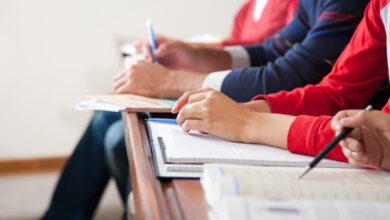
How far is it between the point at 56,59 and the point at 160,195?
1.97 metres

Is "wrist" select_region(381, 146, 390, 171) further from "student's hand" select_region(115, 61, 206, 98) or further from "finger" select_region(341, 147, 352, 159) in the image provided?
"student's hand" select_region(115, 61, 206, 98)

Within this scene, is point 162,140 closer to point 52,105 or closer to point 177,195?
point 177,195

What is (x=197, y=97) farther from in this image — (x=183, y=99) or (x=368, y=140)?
(x=368, y=140)

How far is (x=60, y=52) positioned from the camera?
2.24 m

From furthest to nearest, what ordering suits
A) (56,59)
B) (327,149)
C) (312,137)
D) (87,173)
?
(56,59) → (87,173) → (312,137) → (327,149)

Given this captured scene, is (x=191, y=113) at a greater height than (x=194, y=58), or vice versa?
(x=191, y=113)

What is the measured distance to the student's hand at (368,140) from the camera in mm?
508

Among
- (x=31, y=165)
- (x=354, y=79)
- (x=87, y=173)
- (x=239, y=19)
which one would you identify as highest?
(x=354, y=79)

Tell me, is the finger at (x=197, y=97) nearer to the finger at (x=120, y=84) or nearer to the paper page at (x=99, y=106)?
the paper page at (x=99, y=106)

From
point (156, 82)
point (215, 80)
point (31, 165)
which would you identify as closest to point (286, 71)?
point (215, 80)

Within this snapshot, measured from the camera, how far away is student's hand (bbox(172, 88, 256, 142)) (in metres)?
0.61

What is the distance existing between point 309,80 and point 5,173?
1846mm

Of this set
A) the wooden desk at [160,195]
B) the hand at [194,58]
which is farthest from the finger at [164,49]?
the wooden desk at [160,195]

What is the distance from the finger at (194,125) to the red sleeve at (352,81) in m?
0.20
